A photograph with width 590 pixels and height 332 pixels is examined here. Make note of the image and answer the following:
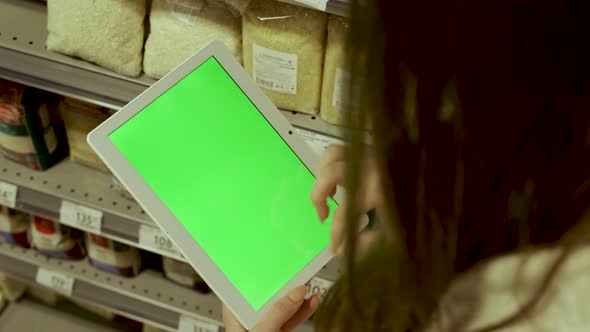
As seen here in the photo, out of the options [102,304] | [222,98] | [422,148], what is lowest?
[102,304]

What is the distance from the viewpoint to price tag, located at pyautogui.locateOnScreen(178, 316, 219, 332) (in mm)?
1531

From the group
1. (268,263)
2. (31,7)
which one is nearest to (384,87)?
(268,263)

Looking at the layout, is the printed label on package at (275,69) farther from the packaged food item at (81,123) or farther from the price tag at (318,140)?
the packaged food item at (81,123)

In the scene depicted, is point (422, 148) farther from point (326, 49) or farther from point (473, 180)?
point (326, 49)

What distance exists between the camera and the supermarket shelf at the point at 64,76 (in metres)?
1.15

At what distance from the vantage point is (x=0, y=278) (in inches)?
80.0

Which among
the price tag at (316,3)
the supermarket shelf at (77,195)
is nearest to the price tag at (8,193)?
the supermarket shelf at (77,195)

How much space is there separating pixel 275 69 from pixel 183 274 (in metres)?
0.75

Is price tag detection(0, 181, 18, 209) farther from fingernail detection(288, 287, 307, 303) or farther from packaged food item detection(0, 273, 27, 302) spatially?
fingernail detection(288, 287, 307, 303)

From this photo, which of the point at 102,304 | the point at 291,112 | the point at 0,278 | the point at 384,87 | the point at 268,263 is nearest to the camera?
the point at 384,87

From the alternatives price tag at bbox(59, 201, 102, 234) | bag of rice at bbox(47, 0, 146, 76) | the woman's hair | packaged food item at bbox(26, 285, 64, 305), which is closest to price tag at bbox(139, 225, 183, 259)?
price tag at bbox(59, 201, 102, 234)

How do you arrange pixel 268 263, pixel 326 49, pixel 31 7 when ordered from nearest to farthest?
pixel 268 263 < pixel 326 49 < pixel 31 7

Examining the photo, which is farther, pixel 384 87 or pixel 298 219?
pixel 298 219

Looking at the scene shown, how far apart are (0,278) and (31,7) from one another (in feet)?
3.59
